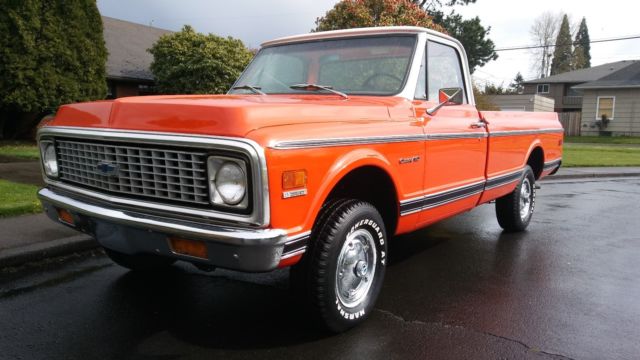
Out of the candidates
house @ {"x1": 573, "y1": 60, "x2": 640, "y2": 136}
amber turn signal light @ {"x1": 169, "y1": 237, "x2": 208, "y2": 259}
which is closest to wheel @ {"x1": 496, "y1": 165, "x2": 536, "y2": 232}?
amber turn signal light @ {"x1": 169, "y1": 237, "x2": 208, "y2": 259}

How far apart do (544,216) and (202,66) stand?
12.9 meters

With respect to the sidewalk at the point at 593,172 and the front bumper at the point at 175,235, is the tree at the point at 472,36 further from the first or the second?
the front bumper at the point at 175,235

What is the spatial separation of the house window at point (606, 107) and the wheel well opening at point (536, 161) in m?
31.3

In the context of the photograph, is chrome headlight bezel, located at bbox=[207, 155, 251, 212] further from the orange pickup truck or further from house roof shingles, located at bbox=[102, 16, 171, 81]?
house roof shingles, located at bbox=[102, 16, 171, 81]

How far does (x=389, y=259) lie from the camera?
16.8 ft

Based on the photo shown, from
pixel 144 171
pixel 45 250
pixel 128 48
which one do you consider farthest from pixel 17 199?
pixel 128 48

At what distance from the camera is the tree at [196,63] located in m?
17.7

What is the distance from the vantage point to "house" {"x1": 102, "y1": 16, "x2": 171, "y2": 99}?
1944cm

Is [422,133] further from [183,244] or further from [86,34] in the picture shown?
[86,34]

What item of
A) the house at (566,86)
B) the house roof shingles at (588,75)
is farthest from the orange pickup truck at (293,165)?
the house at (566,86)

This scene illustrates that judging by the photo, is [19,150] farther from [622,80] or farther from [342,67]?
[622,80]

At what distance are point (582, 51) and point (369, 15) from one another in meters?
62.9

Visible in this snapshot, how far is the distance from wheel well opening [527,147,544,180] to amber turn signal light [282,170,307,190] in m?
4.52

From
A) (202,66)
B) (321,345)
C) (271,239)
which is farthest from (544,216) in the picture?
(202,66)
